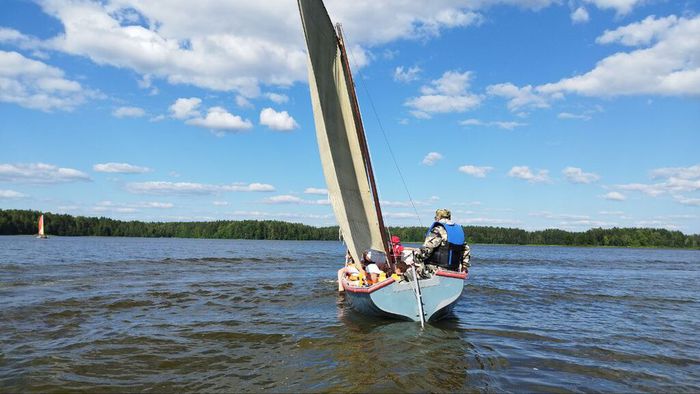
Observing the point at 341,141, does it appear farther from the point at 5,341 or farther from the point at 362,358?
the point at 5,341

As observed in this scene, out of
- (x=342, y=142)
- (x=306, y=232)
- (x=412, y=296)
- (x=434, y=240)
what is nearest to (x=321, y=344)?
(x=412, y=296)

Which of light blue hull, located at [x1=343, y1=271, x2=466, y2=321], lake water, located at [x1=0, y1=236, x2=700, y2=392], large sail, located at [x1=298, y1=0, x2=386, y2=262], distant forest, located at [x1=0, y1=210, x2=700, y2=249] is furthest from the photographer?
distant forest, located at [x1=0, y1=210, x2=700, y2=249]

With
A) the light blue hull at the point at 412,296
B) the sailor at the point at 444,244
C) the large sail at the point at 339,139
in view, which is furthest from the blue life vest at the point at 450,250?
the large sail at the point at 339,139

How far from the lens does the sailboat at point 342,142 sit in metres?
13.8

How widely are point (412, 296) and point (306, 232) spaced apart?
144 meters

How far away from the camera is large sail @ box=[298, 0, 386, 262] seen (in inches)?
552

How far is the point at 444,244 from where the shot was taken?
1274 centimetres

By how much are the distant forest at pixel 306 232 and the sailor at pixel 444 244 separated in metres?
118

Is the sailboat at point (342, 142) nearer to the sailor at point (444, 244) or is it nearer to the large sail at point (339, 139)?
the large sail at point (339, 139)

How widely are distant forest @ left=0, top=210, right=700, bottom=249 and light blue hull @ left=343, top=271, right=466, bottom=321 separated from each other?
4672 inches

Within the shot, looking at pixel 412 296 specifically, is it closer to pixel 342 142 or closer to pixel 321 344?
pixel 321 344

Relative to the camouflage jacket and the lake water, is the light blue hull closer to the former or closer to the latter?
the lake water

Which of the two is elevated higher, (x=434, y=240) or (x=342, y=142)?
(x=342, y=142)

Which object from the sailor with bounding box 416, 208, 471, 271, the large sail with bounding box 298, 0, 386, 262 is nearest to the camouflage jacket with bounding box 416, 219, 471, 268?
the sailor with bounding box 416, 208, 471, 271
